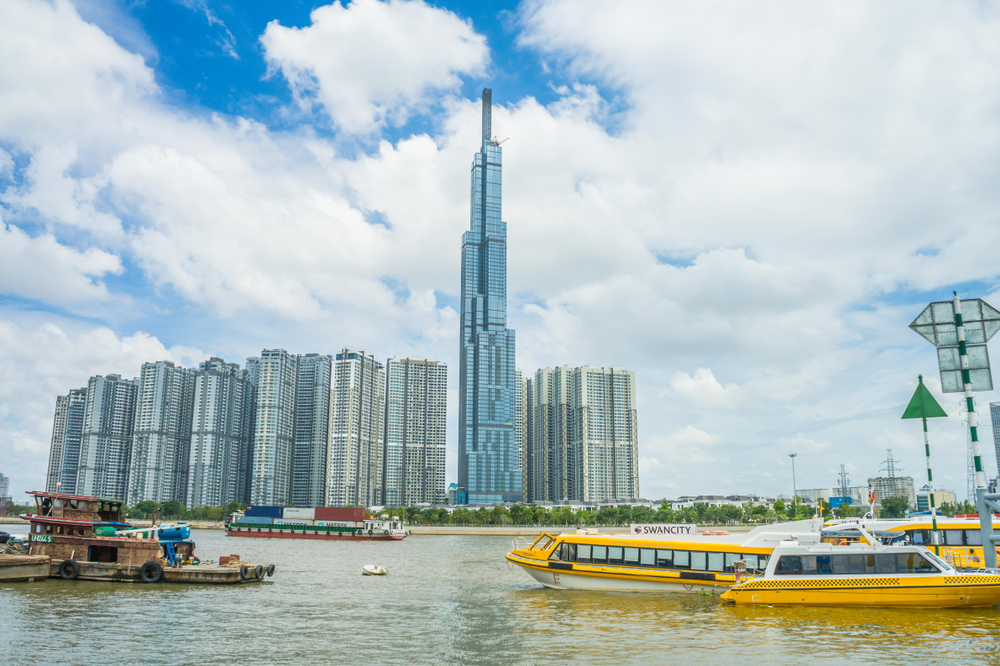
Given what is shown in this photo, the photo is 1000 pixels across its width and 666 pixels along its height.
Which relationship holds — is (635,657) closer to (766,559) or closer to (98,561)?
(766,559)

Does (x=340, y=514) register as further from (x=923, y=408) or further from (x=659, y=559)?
(x=923, y=408)

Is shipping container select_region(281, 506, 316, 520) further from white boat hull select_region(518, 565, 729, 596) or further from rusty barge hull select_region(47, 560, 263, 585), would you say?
white boat hull select_region(518, 565, 729, 596)

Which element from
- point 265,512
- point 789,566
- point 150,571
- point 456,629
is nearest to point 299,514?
point 265,512

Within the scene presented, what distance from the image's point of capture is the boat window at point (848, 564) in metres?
31.5

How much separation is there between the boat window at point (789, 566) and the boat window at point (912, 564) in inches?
164

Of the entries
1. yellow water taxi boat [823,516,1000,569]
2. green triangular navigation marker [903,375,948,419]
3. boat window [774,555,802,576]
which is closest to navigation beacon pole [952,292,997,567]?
boat window [774,555,802,576]

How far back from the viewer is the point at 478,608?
3538 cm

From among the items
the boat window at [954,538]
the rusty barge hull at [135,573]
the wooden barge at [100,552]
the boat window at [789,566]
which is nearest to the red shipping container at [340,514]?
the wooden barge at [100,552]

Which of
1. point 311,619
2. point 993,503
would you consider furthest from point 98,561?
point 993,503

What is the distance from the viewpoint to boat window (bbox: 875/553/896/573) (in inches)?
1223

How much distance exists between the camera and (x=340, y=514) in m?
149

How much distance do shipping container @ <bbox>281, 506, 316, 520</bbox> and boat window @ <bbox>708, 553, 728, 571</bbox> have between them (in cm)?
12779

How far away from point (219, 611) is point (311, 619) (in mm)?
5850

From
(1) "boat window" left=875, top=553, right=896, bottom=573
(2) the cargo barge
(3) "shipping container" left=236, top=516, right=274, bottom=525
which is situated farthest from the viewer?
(3) "shipping container" left=236, top=516, right=274, bottom=525
